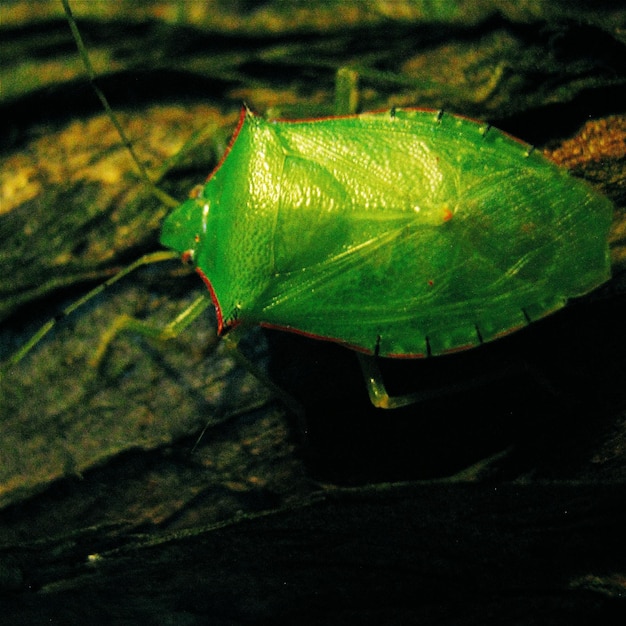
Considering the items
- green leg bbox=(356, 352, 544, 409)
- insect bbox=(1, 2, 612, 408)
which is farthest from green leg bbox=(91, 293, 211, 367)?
green leg bbox=(356, 352, 544, 409)

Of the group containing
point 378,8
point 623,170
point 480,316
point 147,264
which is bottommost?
point 480,316

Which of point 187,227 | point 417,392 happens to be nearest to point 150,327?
point 187,227

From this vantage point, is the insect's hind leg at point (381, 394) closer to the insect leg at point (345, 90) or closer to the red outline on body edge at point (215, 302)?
the red outline on body edge at point (215, 302)

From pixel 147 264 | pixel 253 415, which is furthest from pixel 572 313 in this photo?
pixel 147 264

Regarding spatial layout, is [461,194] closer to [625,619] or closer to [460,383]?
[460,383]

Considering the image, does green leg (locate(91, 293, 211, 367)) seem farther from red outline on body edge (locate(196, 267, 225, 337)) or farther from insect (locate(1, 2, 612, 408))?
insect (locate(1, 2, 612, 408))

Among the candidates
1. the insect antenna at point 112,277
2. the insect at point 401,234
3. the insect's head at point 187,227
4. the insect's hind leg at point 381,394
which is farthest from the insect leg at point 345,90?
the insect's hind leg at point 381,394
